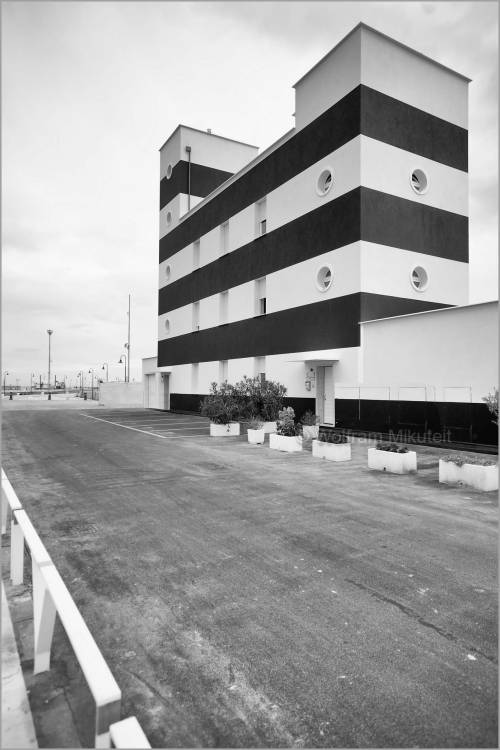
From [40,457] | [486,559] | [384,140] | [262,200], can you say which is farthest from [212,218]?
[486,559]

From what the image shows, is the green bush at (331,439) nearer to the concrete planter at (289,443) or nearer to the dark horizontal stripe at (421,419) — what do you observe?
the concrete planter at (289,443)

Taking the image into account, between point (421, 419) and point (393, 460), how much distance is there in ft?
17.4

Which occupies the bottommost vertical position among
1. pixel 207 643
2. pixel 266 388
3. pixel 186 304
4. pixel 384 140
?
pixel 207 643

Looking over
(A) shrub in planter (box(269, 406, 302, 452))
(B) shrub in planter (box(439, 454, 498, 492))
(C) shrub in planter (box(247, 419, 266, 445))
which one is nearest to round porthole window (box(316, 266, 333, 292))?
(C) shrub in planter (box(247, 419, 266, 445))

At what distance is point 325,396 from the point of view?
19344 mm

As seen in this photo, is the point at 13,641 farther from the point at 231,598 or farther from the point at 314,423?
the point at 314,423

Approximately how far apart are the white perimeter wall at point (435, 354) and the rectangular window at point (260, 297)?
7.88 metres

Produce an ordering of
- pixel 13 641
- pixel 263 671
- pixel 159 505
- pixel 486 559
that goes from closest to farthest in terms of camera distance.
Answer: pixel 263 671 → pixel 13 641 → pixel 486 559 → pixel 159 505

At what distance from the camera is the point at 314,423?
16750 millimetres

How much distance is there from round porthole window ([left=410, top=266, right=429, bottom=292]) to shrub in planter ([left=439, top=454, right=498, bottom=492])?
1062 cm

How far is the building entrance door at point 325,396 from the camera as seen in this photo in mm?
18984

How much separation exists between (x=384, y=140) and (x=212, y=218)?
12.8 meters

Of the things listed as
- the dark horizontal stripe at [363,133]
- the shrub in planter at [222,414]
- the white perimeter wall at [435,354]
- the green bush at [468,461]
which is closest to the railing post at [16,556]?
the green bush at [468,461]

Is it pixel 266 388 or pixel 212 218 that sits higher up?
pixel 212 218
